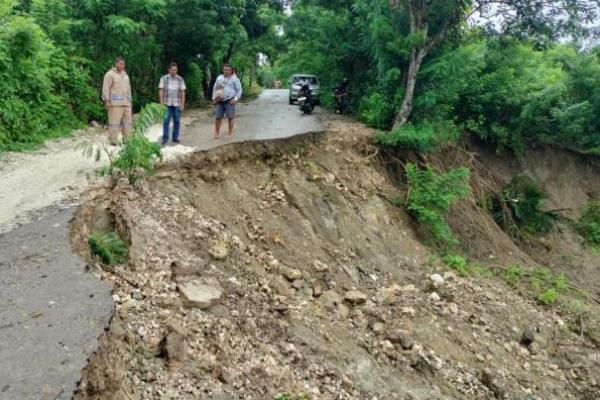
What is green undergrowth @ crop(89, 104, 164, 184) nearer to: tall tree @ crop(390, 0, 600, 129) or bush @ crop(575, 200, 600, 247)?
tall tree @ crop(390, 0, 600, 129)

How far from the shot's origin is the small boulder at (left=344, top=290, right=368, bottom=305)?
7547mm

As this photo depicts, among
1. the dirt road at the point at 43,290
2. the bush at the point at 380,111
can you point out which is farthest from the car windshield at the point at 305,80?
the dirt road at the point at 43,290

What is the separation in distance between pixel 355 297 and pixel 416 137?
5.00 m

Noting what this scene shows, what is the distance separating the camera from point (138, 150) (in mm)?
6512

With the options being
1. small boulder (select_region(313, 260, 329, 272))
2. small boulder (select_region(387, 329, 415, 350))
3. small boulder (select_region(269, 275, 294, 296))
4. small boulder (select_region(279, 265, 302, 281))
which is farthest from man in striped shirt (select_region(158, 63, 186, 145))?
small boulder (select_region(387, 329, 415, 350))

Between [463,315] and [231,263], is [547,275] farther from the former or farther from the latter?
[231,263]

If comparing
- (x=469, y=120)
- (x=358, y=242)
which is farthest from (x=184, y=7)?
(x=358, y=242)

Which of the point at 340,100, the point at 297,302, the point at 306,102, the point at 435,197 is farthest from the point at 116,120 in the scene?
the point at 340,100

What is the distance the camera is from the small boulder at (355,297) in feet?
24.8

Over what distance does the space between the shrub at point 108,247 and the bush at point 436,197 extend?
6.41 meters

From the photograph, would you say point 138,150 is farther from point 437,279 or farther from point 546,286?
point 546,286

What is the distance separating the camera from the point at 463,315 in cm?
801

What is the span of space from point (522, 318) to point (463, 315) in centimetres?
125

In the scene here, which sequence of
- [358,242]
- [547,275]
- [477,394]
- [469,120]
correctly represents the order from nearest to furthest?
[477,394]
[358,242]
[547,275]
[469,120]
